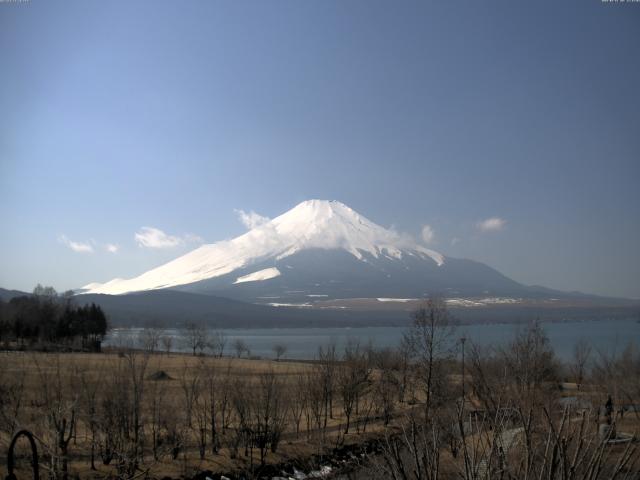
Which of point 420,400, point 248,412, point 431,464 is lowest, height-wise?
point 420,400

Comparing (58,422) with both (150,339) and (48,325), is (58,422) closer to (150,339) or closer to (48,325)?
(150,339)

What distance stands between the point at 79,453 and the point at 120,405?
267cm

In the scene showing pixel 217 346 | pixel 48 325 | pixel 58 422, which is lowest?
pixel 217 346

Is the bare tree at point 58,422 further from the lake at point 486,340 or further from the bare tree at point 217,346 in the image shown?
the bare tree at point 217,346

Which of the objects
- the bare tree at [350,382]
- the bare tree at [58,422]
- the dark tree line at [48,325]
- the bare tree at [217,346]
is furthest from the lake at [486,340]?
the bare tree at [58,422]

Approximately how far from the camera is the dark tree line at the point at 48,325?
7400 centimetres

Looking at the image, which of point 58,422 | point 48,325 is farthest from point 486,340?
point 58,422

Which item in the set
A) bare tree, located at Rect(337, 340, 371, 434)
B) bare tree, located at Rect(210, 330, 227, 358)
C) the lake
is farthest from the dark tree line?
bare tree, located at Rect(337, 340, 371, 434)

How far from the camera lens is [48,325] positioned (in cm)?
7969

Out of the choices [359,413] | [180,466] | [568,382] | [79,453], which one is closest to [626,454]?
[180,466]

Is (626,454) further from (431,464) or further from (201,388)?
(201,388)

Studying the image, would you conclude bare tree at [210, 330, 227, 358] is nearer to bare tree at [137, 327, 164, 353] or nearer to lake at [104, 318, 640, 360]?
lake at [104, 318, 640, 360]

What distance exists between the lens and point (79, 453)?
2159 centimetres

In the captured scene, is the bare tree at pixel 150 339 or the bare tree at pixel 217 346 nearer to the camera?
the bare tree at pixel 150 339
